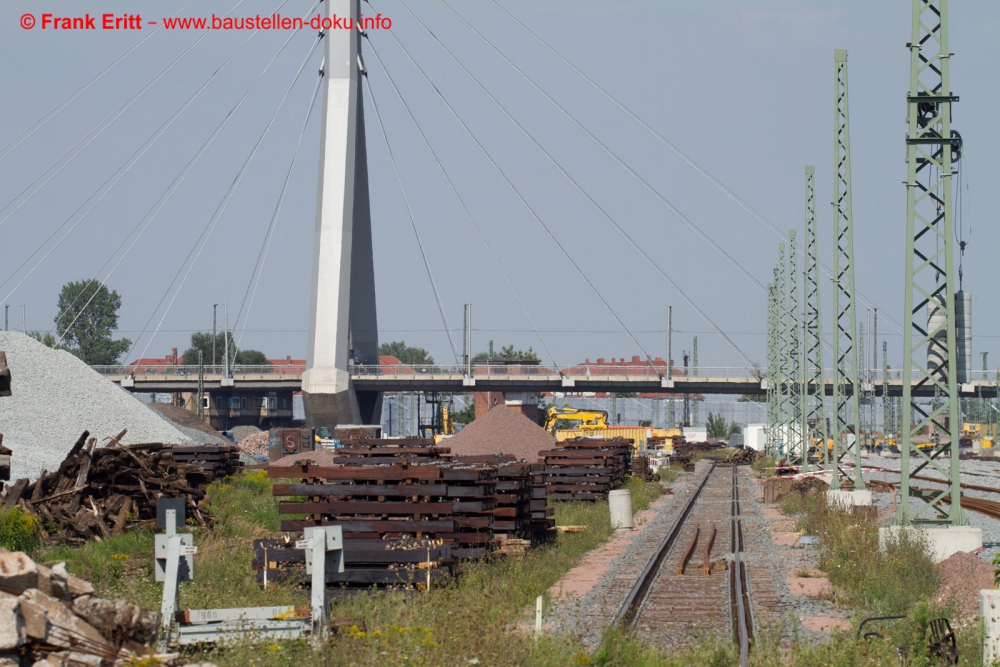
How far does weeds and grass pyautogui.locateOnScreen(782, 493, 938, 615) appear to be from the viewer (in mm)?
14680

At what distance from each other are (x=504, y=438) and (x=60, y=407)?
632 inches

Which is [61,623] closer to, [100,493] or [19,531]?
[19,531]

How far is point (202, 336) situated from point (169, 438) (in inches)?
5934

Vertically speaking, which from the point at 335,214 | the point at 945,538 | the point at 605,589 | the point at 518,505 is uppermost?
the point at 335,214

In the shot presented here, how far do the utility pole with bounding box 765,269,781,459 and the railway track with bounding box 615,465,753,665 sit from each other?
35.8 m

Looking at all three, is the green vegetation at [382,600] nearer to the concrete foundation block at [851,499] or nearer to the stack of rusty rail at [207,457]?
the concrete foundation block at [851,499]

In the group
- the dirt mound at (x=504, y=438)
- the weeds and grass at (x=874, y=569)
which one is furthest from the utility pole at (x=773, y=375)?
the weeds and grass at (x=874, y=569)

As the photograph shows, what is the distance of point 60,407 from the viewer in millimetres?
40469

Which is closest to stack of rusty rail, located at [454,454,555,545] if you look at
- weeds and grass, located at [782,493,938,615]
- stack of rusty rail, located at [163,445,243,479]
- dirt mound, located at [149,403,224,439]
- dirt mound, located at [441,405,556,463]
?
weeds and grass, located at [782,493,938,615]

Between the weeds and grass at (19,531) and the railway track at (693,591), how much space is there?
922 cm

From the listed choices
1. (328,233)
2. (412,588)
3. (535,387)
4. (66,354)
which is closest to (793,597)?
(412,588)

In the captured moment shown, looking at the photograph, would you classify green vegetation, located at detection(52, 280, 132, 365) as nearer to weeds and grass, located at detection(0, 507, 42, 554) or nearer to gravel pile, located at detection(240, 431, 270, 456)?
gravel pile, located at detection(240, 431, 270, 456)

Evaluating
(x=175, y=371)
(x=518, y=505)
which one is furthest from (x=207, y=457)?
(x=175, y=371)

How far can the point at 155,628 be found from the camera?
30.6ft
